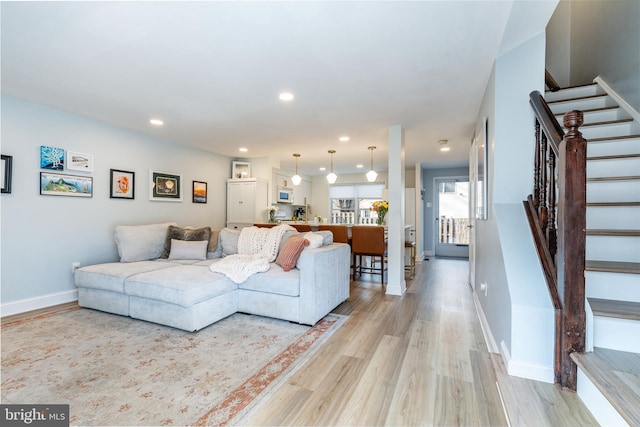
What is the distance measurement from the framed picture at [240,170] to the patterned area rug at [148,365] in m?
3.70

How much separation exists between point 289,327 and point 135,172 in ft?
11.2

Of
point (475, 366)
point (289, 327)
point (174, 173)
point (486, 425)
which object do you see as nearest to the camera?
point (486, 425)

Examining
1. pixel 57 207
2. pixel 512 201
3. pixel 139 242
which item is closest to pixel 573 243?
pixel 512 201

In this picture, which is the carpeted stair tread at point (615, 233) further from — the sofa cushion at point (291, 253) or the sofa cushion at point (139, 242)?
the sofa cushion at point (139, 242)

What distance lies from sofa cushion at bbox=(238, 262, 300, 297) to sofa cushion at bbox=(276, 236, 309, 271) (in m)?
0.08

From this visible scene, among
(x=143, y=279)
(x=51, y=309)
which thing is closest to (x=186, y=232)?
(x=143, y=279)

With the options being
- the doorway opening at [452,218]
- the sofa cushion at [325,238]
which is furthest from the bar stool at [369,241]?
the doorway opening at [452,218]

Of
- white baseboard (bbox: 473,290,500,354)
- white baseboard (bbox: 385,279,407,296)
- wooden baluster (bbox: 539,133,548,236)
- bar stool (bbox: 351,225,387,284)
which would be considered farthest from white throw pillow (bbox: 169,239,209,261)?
wooden baluster (bbox: 539,133,548,236)

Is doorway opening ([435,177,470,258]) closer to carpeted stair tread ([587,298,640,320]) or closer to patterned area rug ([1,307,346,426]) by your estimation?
patterned area rug ([1,307,346,426])

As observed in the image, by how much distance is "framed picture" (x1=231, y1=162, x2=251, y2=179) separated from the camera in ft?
19.9

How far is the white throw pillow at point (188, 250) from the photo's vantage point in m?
3.76

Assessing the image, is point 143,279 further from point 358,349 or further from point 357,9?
point 357,9

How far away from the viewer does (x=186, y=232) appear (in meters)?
3.97

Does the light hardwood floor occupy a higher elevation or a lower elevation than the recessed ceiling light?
lower
